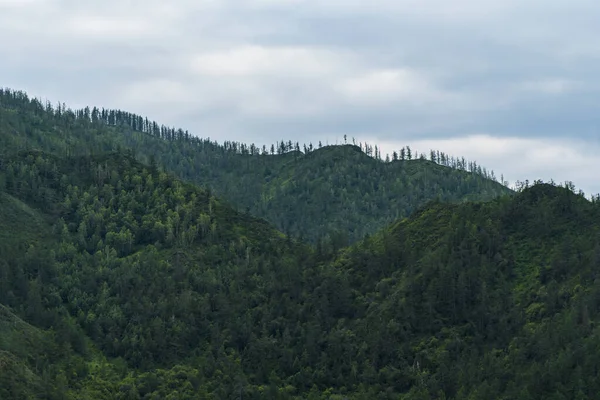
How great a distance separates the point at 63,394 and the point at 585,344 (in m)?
116

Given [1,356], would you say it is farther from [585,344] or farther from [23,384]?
[585,344]

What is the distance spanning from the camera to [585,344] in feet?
614

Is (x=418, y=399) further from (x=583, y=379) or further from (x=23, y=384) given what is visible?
(x=23, y=384)

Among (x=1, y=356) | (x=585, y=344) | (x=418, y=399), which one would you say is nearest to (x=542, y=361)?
(x=585, y=344)

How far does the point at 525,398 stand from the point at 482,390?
11.1 metres

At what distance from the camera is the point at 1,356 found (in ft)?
649

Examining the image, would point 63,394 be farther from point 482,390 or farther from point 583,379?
point 583,379

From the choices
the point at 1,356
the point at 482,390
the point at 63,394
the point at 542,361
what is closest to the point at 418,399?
the point at 482,390

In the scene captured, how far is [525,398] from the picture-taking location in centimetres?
18100

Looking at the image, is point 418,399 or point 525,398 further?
point 418,399

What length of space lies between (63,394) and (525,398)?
101 m

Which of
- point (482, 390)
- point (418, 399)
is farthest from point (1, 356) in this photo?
point (482, 390)

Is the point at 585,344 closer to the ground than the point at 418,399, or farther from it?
farther from it

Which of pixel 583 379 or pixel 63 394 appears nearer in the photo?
pixel 583 379
